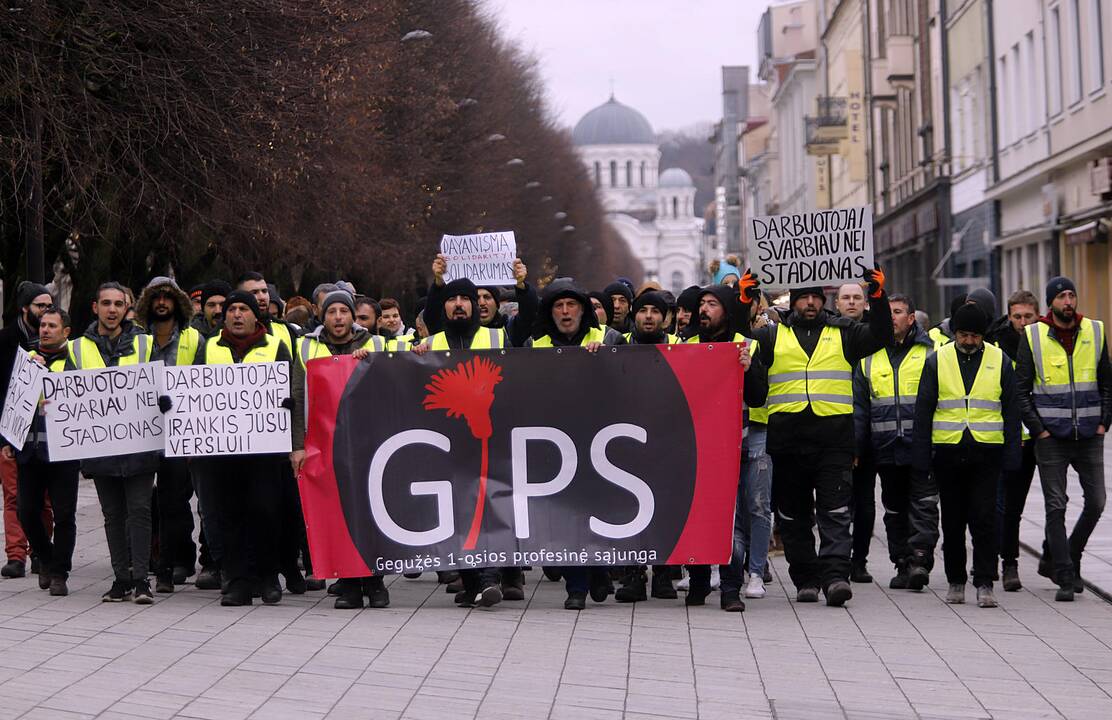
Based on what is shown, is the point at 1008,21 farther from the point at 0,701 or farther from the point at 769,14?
the point at 769,14

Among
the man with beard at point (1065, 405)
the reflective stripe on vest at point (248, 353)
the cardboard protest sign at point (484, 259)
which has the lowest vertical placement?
the man with beard at point (1065, 405)

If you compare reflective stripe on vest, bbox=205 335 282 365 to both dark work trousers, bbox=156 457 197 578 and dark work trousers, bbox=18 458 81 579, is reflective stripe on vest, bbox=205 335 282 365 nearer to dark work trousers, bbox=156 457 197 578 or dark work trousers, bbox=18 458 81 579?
dark work trousers, bbox=156 457 197 578

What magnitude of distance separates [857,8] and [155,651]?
163ft

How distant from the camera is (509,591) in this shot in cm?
1076

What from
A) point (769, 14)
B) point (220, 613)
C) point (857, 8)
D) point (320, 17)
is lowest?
point (220, 613)

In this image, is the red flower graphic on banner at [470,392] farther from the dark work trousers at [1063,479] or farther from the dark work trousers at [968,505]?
the dark work trousers at [1063,479]

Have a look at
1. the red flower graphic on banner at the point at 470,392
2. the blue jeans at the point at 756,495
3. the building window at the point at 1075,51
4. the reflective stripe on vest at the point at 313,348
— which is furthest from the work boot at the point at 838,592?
the building window at the point at 1075,51

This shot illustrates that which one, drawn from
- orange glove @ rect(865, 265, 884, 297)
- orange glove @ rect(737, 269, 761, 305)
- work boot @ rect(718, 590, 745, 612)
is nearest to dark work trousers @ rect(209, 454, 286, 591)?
work boot @ rect(718, 590, 745, 612)

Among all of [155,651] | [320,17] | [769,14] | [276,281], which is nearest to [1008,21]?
[276,281]

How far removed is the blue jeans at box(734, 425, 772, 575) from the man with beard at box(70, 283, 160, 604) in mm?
3327

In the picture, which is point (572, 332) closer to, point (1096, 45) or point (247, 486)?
point (247, 486)

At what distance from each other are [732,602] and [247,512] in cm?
279

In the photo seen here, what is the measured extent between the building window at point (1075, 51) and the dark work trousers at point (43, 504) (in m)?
21.0

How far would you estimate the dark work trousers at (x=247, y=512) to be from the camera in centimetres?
1077
